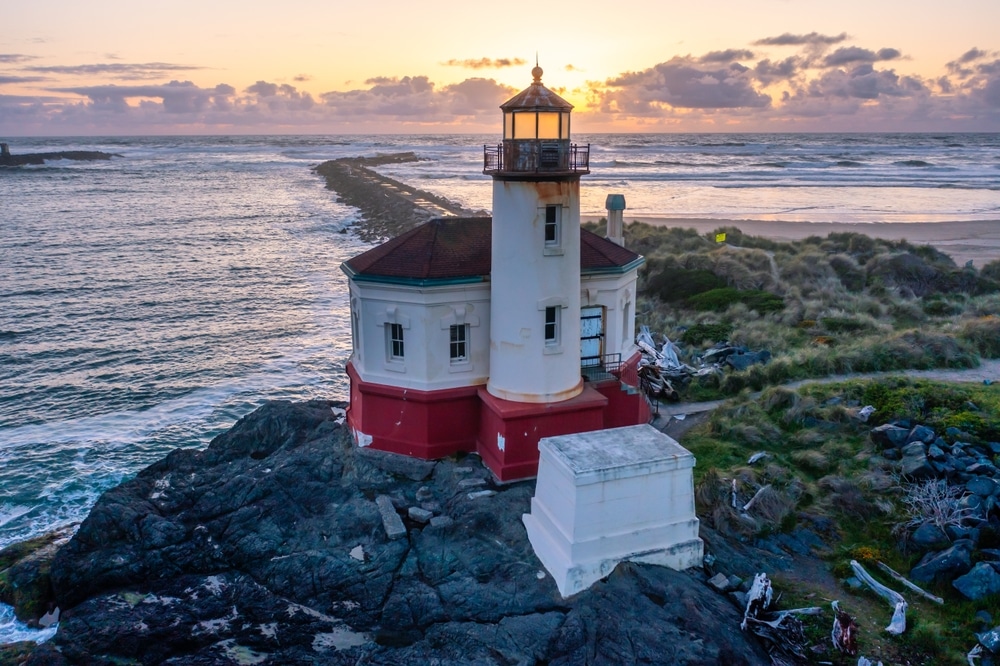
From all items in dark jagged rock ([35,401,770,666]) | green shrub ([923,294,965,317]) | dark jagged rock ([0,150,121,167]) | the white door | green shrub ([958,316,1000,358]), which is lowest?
dark jagged rock ([35,401,770,666])

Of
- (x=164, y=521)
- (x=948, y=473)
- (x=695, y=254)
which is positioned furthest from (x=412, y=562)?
(x=695, y=254)

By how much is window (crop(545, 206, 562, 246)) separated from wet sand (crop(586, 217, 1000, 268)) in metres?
27.2

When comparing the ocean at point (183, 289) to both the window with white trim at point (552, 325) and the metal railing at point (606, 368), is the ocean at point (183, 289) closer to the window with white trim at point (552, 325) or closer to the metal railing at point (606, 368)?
the metal railing at point (606, 368)

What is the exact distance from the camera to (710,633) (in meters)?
9.79

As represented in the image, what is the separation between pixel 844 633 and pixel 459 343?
810 cm

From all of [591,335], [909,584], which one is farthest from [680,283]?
[909,584]

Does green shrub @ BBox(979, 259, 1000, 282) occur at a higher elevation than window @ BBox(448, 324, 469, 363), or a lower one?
lower

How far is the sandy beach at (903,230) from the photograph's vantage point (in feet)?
134

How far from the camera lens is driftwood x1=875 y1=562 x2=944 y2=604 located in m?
10.5

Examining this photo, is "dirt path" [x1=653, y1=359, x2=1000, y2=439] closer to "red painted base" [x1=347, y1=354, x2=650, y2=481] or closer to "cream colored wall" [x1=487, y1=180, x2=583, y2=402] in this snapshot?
"red painted base" [x1=347, y1=354, x2=650, y2=481]

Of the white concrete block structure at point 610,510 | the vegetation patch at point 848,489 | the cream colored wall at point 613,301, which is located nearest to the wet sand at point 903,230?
the cream colored wall at point 613,301

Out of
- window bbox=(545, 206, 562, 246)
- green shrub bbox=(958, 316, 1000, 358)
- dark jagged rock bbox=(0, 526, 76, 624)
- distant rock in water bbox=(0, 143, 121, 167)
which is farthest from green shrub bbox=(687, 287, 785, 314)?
distant rock in water bbox=(0, 143, 121, 167)

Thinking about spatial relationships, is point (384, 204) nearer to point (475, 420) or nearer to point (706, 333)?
point (706, 333)

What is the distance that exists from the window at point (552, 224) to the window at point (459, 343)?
94.6 inches
